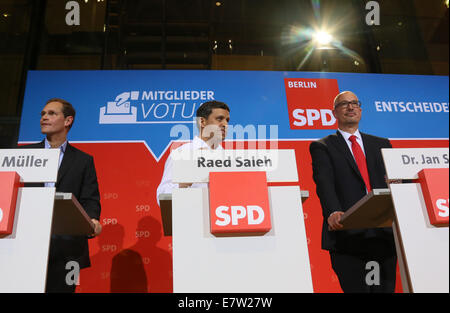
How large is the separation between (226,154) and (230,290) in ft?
1.77

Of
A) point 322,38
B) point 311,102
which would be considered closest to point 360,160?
point 311,102

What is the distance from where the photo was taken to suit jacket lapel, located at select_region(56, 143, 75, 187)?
2.85 m

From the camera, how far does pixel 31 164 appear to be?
5.75 ft

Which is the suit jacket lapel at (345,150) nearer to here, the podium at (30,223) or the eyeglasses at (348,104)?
the eyeglasses at (348,104)

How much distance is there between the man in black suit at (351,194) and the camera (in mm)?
2631

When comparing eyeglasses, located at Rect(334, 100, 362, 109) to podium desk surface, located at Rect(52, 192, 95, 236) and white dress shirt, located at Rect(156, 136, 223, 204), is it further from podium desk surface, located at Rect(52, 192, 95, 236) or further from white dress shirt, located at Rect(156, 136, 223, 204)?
podium desk surface, located at Rect(52, 192, 95, 236)

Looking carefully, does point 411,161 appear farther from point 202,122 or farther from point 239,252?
point 202,122

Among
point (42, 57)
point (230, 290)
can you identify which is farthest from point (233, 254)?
point (42, 57)

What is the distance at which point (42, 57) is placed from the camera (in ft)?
14.1

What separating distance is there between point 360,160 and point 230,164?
177 centimetres

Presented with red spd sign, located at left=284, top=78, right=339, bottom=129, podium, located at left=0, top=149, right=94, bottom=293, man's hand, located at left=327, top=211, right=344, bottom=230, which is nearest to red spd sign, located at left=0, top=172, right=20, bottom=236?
podium, located at left=0, top=149, right=94, bottom=293

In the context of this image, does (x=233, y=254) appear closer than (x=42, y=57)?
Yes

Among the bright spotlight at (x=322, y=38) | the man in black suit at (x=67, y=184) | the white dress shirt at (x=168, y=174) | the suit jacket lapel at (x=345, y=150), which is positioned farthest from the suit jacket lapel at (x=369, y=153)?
the man in black suit at (x=67, y=184)
